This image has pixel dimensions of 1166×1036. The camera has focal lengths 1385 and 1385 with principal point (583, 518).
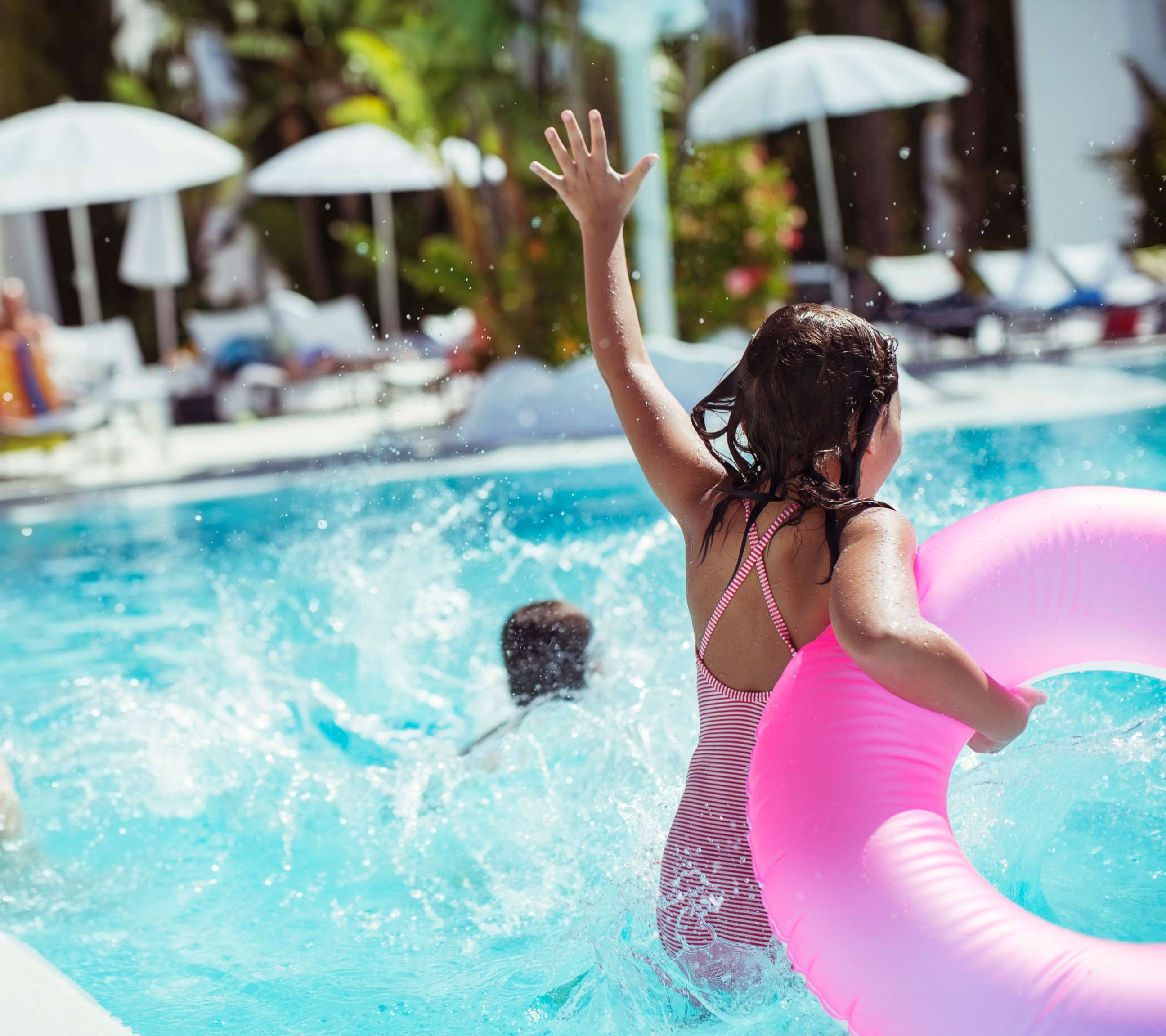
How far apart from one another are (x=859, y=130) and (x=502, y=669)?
14.0 m

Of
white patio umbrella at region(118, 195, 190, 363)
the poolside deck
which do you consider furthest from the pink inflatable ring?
white patio umbrella at region(118, 195, 190, 363)

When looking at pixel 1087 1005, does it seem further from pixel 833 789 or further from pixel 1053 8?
pixel 1053 8

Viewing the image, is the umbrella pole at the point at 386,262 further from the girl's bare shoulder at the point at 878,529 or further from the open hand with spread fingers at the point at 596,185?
the girl's bare shoulder at the point at 878,529

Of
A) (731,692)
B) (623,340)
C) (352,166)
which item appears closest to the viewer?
(731,692)

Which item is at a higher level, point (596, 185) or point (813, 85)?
point (813, 85)

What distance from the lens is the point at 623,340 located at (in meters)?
2.39

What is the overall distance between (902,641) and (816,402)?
1.33ft

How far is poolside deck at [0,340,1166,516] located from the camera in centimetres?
834

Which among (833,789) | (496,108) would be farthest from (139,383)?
(833,789)

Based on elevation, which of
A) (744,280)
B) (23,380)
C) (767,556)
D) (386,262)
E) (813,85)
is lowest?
(767,556)

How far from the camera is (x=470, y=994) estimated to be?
2.90 meters

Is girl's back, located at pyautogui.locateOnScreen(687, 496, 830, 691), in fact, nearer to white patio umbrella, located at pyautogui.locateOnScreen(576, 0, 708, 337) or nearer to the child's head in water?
the child's head in water

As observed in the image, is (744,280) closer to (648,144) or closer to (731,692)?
(648,144)

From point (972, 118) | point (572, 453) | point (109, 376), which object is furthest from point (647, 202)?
point (972, 118)
